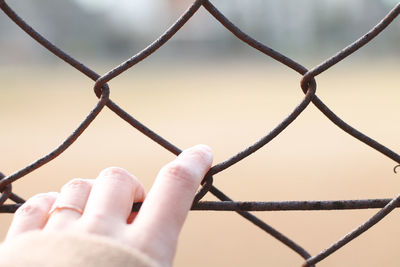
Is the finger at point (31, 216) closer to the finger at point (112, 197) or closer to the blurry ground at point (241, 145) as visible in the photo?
the finger at point (112, 197)

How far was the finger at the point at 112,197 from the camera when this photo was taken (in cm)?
37

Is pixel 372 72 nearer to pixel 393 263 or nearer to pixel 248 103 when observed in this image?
pixel 248 103

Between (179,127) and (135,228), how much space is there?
7.93 metres

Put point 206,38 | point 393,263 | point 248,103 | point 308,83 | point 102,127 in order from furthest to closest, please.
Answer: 1. point 206,38
2. point 248,103
3. point 102,127
4. point 393,263
5. point 308,83

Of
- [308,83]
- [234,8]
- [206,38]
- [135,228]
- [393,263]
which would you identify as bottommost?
[135,228]

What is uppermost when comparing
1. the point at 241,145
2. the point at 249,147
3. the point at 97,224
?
the point at 241,145

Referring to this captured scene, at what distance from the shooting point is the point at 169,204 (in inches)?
14.4

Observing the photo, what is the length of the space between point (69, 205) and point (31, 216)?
3 cm

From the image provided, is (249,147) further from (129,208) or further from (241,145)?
(241,145)

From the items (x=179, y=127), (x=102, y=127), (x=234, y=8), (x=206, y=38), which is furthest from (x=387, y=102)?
(x=234, y=8)

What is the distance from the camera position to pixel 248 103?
34.8 ft

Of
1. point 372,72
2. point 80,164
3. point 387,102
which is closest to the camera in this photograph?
point 80,164

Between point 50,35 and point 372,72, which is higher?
point 50,35

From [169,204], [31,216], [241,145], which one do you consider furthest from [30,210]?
[241,145]
